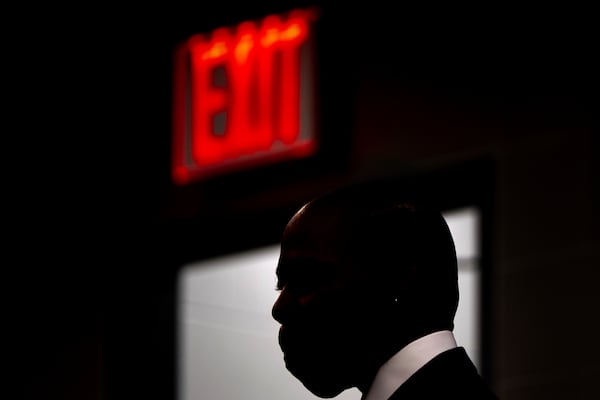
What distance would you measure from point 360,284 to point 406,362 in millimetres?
109

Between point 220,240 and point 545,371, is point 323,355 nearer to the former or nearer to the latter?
point 545,371

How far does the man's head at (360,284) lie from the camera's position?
1522mm

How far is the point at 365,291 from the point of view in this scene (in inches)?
60.1

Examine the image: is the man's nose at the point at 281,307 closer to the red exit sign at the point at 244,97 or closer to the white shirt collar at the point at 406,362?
→ the white shirt collar at the point at 406,362

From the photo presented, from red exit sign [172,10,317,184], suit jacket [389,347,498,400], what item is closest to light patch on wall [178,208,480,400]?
red exit sign [172,10,317,184]

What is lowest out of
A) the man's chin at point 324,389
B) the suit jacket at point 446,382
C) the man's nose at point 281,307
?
the man's chin at point 324,389

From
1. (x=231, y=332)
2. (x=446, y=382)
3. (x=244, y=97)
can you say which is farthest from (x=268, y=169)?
(x=446, y=382)

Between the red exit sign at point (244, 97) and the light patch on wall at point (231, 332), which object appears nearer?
the red exit sign at point (244, 97)

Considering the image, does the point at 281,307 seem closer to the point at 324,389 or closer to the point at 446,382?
the point at 324,389

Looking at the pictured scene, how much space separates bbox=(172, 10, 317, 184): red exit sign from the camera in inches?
197

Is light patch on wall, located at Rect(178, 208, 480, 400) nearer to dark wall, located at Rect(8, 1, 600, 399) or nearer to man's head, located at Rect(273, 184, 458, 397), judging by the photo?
dark wall, located at Rect(8, 1, 600, 399)

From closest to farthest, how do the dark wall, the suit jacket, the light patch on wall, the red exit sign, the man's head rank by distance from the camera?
the suit jacket → the man's head → the dark wall → the red exit sign → the light patch on wall

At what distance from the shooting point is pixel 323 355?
1.54 metres

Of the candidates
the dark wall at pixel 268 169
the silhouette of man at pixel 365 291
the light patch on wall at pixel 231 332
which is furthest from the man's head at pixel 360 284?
the light patch on wall at pixel 231 332
